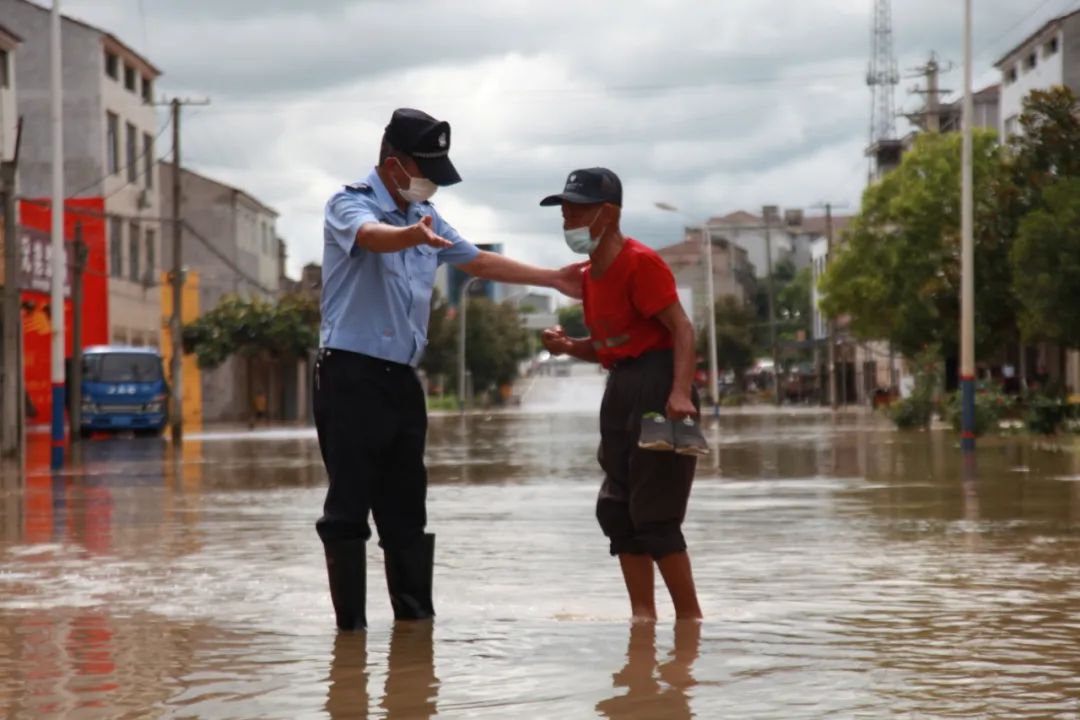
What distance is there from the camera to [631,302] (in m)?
7.19

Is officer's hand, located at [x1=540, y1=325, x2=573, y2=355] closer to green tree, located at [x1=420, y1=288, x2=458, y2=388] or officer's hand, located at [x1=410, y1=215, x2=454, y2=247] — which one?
officer's hand, located at [x1=410, y1=215, x2=454, y2=247]

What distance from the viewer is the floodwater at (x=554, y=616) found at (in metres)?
5.82

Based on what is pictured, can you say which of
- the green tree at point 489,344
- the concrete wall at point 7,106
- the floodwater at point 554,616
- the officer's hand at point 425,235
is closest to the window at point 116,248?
the concrete wall at point 7,106

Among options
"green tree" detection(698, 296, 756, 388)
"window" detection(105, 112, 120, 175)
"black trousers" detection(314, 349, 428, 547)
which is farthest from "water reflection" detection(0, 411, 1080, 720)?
"green tree" detection(698, 296, 756, 388)

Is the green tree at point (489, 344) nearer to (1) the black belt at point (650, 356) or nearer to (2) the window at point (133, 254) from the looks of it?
(2) the window at point (133, 254)

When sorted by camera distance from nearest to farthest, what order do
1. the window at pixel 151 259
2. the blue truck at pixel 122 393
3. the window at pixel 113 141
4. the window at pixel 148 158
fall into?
the blue truck at pixel 122 393 < the window at pixel 113 141 < the window at pixel 148 158 < the window at pixel 151 259

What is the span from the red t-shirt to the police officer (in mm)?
313

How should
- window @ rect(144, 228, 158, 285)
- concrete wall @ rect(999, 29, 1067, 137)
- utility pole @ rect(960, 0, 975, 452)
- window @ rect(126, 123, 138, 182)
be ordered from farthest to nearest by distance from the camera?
window @ rect(144, 228, 158, 285) < concrete wall @ rect(999, 29, 1067, 137) < window @ rect(126, 123, 138, 182) < utility pole @ rect(960, 0, 975, 452)

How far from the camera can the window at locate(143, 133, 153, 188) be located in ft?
217

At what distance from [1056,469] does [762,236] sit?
147 meters

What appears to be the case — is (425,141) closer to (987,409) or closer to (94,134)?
(987,409)

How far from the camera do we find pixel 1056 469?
21.7 metres

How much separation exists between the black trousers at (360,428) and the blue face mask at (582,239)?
2.44 ft

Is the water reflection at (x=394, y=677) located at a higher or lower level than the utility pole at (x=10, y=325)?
lower
